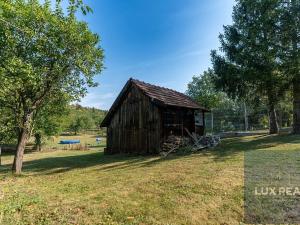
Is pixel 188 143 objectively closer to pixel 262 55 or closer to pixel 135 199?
pixel 262 55

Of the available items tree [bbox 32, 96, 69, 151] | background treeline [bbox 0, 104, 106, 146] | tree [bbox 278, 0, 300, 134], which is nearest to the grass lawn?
background treeline [bbox 0, 104, 106, 146]

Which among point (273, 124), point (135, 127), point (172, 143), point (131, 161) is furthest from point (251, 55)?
point (131, 161)

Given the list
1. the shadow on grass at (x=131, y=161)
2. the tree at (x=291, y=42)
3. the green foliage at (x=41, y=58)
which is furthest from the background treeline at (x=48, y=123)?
the tree at (x=291, y=42)

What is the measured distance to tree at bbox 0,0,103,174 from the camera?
11812 mm

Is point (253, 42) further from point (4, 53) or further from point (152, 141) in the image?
point (4, 53)

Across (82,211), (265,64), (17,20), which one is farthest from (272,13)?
(82,211)

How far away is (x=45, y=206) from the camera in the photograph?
756 centimetres

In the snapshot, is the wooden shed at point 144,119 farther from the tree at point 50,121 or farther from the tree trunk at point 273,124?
the tree trunk at point 273,124

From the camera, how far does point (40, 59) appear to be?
13.4m

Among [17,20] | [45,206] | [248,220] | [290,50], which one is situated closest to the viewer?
[248,220]

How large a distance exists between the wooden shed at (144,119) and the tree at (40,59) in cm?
563

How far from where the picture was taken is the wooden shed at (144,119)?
61.9ft

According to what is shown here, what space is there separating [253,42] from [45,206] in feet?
69.3

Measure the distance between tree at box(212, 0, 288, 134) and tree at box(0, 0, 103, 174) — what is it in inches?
549
